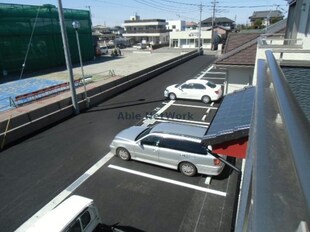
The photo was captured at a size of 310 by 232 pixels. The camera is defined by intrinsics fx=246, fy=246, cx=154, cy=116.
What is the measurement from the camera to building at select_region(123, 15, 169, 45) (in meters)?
90.8

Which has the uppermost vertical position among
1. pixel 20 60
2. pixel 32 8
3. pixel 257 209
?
pixel 32 8

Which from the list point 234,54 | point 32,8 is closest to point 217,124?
point 234,54

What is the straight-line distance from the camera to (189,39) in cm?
6106

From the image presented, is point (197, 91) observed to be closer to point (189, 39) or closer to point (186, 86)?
point (186, 86)

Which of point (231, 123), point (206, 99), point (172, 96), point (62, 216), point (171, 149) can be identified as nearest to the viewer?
point (231, 123)

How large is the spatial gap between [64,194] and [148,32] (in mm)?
90125

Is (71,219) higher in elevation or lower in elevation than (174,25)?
lower

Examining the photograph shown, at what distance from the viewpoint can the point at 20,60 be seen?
105 feet

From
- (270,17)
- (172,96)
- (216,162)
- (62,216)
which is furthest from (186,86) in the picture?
(270,17)

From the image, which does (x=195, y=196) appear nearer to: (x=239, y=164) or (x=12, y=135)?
(x=239, y=164)

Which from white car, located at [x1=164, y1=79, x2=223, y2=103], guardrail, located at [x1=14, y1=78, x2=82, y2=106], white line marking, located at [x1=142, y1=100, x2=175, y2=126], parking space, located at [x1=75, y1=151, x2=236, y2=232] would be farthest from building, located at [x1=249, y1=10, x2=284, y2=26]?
parking space, located at [x1=75, y1=151, x2=236, y2=232]

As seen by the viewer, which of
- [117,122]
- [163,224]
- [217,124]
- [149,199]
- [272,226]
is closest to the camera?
[272,226]

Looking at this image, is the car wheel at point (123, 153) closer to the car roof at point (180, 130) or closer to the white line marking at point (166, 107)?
the car roof at point (180, 130)

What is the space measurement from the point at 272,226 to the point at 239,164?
396 inches
